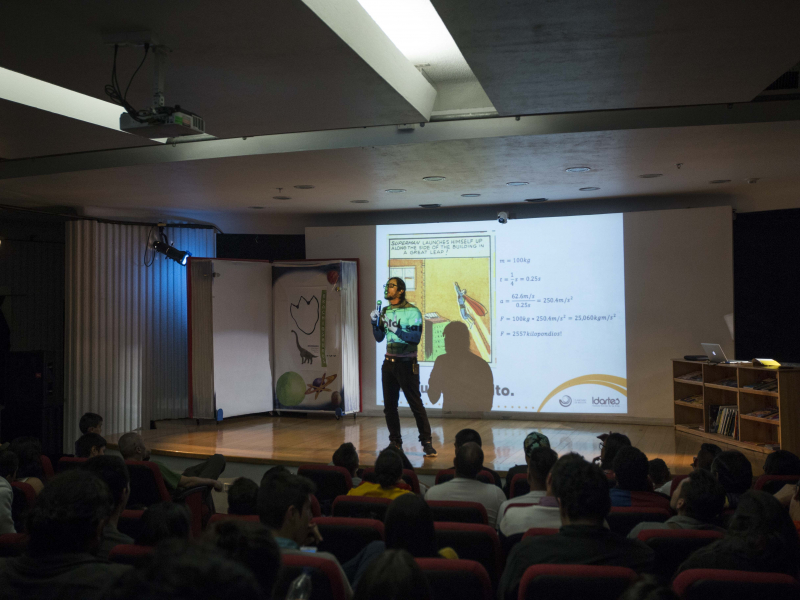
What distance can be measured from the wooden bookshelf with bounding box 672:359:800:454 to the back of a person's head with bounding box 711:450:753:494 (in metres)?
3.61

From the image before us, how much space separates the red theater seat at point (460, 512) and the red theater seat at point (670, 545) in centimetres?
72

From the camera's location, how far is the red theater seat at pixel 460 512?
2.65 metres

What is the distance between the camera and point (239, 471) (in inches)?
249

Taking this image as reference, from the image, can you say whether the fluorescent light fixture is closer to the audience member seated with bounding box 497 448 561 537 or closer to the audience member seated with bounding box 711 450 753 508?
the audience member seated with bounding box 497 448 561 537

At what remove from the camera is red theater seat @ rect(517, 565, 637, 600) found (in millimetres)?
1633

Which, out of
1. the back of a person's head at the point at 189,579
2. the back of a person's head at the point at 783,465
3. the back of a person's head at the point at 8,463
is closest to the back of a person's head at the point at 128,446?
the back of a person's head at the point at 8,463

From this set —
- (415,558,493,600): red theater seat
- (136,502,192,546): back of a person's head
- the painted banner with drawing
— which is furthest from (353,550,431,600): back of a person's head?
the painted banner with drawing

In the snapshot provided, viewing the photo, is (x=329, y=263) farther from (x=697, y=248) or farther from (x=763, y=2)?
(x=763, y=2)

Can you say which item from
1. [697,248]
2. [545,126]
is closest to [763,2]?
[545,126]

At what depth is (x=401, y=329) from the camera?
6199 millimetres

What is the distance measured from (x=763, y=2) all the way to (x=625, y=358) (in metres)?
5.70

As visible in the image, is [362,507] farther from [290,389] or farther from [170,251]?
[170,251]

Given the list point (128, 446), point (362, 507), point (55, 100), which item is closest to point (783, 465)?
point (362, 507)

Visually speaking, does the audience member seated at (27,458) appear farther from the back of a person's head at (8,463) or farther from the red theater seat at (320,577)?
the red theater seat at (320,577)
